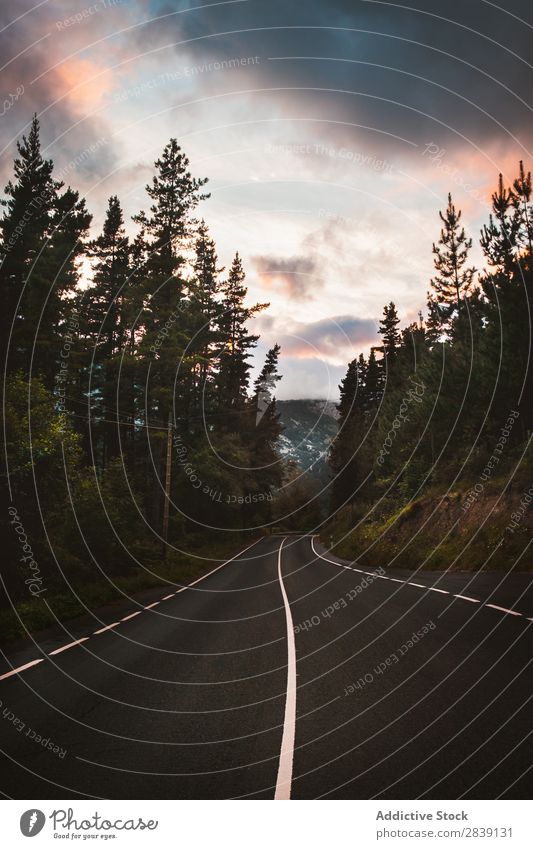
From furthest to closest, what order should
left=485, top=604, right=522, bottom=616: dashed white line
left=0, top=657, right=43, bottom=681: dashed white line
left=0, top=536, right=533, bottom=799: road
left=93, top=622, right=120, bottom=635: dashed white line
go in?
left=93, top=622, right=120, bottom=635: dashed white line → left=485, top=604, right=522, bottom=616: dashed white line → left=0, top=657, right=43, bottom=681: dashed white line → left=0, top=536, right=533, bottom=799: road

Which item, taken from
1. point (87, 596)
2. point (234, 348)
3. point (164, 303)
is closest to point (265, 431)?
point (234, 348)

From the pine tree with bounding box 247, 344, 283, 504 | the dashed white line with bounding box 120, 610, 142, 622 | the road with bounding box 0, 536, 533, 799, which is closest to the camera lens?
the road with bounding box 0, 536, 533, 799

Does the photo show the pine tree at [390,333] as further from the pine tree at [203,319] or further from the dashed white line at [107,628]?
the dashed white line at [107,628]

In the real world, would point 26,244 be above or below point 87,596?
above

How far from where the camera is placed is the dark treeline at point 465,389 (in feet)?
86.0

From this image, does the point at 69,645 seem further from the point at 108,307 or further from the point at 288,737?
the point at 108,307

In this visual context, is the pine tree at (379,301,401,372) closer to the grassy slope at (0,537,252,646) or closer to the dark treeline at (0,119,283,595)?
the dark treeline at (0,119,283,595)

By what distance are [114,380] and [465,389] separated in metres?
27.8

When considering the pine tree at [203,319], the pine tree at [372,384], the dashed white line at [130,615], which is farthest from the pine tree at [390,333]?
the dashed white line at [130,615]

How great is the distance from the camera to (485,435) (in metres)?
32.6

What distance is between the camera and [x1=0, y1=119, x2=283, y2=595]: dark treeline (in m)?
21.8

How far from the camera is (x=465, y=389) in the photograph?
3256cm

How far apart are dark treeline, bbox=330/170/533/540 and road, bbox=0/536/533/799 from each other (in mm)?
18546

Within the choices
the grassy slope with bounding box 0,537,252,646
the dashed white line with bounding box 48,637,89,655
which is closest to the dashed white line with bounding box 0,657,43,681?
the dashed white line with bounding box 48,637,89,655
